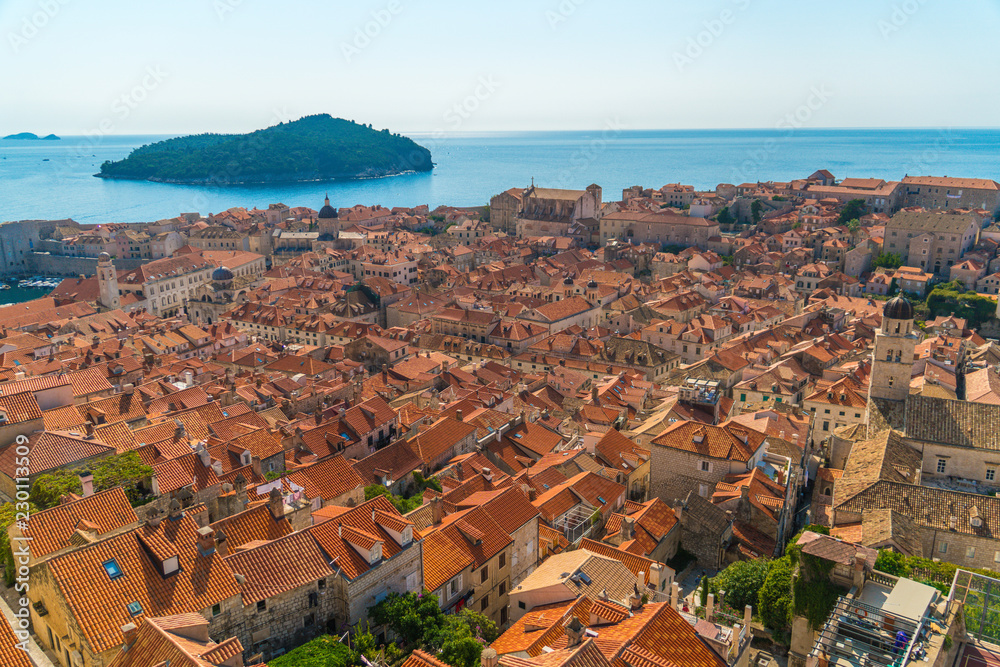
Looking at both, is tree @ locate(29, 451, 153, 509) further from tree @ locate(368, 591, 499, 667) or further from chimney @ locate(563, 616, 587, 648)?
chimney @ locate(563, 616, 587, 648)

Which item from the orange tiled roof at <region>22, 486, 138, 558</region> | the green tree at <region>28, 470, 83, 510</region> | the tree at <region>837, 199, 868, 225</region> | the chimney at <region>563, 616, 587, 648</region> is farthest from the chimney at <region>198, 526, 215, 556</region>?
the tree at <region>837, 199, 868, 225</region>

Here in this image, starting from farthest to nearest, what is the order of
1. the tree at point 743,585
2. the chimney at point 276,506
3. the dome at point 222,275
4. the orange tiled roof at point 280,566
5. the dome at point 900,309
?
the dome at point 222,275
the dome at point 900,309
the tree at point 743,585
the chimney at point 276,506
the orange tiled roof at point 280,566

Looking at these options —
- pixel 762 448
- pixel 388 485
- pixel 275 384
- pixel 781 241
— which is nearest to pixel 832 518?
pixel 762 448

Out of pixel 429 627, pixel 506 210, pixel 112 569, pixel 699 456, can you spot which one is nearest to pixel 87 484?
pixel 112 569

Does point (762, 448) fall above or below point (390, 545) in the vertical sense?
below

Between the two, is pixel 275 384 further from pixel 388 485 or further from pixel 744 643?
pixel 744 643

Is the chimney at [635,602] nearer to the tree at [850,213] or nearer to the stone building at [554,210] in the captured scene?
the stone building at [554,210]

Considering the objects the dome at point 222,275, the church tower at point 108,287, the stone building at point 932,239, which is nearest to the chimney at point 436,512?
the dome at point 222,275
